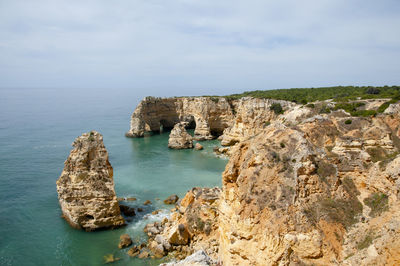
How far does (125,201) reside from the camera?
94.6 ft

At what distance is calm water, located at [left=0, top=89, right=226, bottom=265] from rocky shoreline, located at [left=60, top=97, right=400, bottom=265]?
374cm

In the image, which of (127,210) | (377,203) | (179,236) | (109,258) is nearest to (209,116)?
(127,210)

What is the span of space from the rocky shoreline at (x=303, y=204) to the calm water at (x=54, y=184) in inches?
147

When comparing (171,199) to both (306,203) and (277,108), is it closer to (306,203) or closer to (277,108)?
(306,203)

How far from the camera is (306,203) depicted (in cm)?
1352

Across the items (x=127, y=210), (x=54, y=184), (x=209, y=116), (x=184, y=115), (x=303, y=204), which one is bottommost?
(x=127, y=210)

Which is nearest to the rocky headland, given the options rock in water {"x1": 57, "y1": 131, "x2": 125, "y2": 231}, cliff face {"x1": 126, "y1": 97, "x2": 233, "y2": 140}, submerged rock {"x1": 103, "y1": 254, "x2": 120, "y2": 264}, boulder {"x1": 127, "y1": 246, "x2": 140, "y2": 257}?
boulder {"x1": 127, "y1": 246, "x2": 140, "y2": 257}

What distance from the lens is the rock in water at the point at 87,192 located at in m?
22.8

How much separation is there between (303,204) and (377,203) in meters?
3.73

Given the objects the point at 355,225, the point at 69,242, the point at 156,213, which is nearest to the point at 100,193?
the point at 69,242

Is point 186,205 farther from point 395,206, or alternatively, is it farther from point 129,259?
point 395,206

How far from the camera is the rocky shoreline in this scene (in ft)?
39.5

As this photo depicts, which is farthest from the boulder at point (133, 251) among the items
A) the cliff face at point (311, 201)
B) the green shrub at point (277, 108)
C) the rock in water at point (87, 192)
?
the green shrub at point (277, 108)

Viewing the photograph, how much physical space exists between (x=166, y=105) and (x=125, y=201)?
40.5 m
